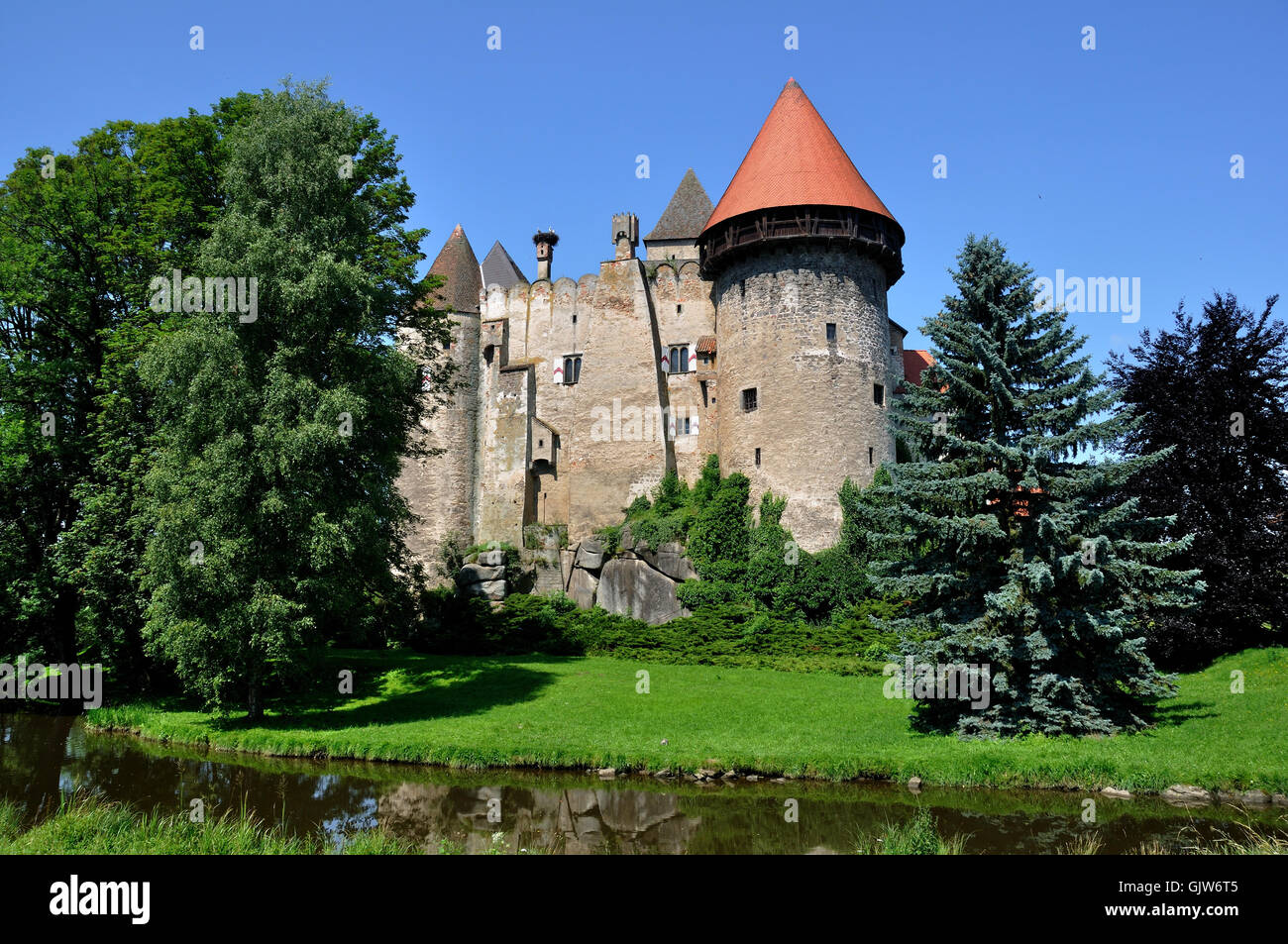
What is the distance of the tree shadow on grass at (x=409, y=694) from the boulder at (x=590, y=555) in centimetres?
608

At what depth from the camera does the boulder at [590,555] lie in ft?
101

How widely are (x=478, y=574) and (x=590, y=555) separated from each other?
408cm

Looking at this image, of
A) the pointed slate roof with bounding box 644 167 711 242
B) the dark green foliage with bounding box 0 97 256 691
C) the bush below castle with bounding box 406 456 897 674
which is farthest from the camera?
the pointed slate roof with bounding box 644 167 711 242

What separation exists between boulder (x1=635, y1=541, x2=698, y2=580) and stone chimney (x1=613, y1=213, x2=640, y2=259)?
44.7 feet

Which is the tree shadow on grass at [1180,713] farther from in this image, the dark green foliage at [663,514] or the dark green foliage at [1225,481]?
the dark green foliage at [663,514]

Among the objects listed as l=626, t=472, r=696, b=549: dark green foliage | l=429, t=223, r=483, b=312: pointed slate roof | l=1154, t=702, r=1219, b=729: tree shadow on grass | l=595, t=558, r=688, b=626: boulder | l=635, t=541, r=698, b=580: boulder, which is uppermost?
l=429, t=223, r=483, b=312: pointed slate roof

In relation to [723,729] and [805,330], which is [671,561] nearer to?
[805,330]

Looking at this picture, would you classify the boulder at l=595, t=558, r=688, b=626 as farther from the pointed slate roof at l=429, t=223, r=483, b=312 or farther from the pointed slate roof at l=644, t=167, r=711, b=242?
the pointed slate roof at l=644, t=167, r=711, b=242

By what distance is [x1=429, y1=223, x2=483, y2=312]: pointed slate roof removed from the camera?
1490 inches

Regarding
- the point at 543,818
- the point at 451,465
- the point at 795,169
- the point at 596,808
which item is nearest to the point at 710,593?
the point at 451,465

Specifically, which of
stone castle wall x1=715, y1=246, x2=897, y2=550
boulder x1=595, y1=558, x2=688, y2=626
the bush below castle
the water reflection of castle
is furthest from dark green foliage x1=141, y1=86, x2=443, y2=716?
stone castle wall x1=715, y1=246, x2=897, y2=550
